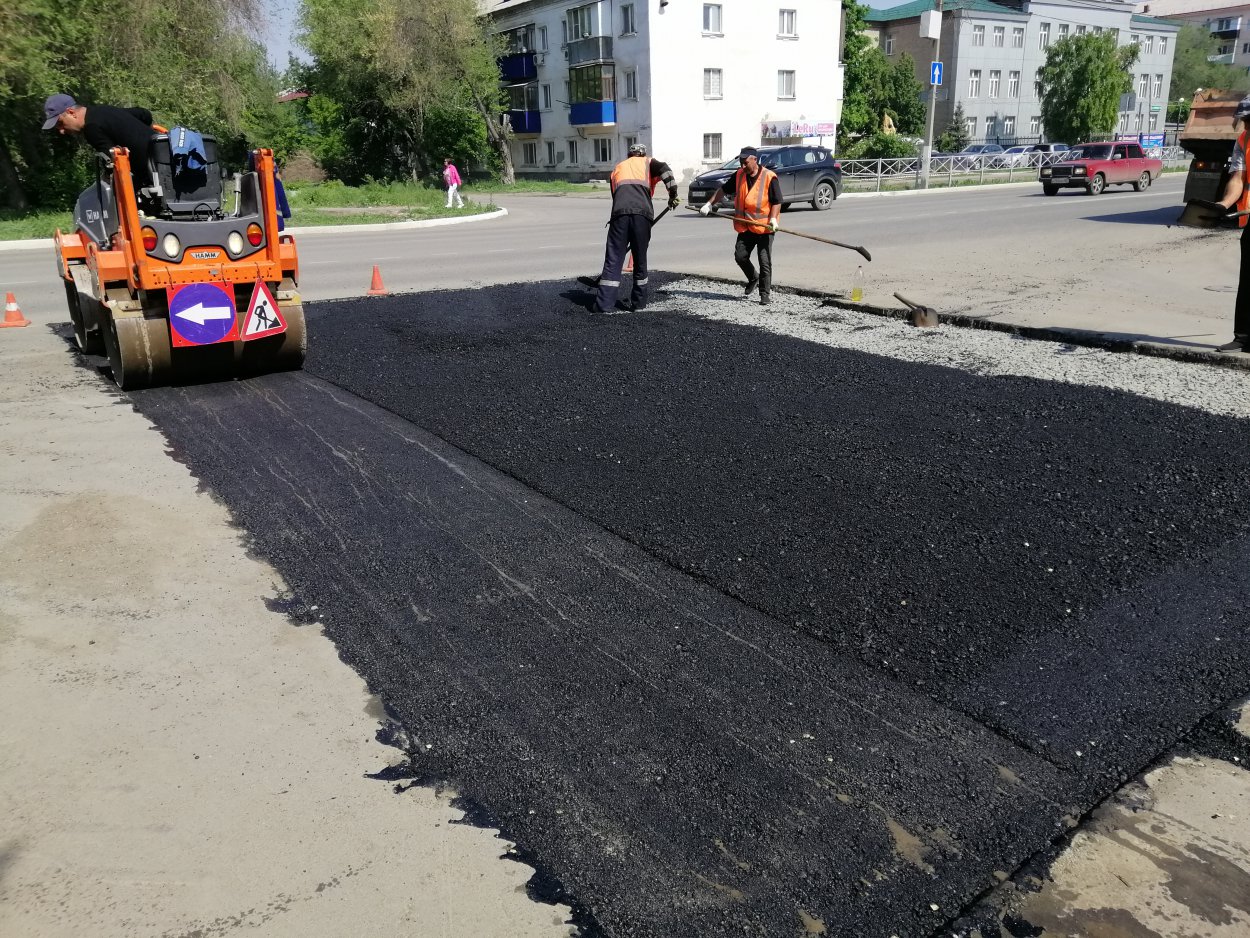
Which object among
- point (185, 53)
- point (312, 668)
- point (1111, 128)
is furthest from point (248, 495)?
point (1111, 128)

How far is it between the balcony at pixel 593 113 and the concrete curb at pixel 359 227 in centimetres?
2169

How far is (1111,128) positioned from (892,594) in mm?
66207

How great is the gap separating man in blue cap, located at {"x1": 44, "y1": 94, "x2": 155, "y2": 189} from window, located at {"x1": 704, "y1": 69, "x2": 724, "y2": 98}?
142ft

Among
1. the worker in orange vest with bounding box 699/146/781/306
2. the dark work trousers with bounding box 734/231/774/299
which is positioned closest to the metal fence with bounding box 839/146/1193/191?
the dark work trousers with bounding box 734/231/774/299

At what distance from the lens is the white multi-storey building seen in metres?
46.9

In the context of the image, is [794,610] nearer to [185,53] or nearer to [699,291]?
[699,291]

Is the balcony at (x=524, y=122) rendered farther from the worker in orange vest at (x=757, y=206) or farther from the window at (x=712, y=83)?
the worker in orange vest at (x=757, y=206)

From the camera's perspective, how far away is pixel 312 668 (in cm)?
384

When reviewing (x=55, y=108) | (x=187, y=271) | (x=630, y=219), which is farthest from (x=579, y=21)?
(x=187, y=271)

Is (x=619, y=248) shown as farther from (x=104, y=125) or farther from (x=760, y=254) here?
(x=104, y=125)

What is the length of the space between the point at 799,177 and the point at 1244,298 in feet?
70.4

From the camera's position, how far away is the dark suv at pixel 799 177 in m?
28.4

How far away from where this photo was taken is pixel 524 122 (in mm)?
56812

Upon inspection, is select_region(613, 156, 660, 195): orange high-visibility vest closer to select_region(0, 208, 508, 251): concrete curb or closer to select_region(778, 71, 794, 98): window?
select_region(0, 208, 508, 251): concrete curb
